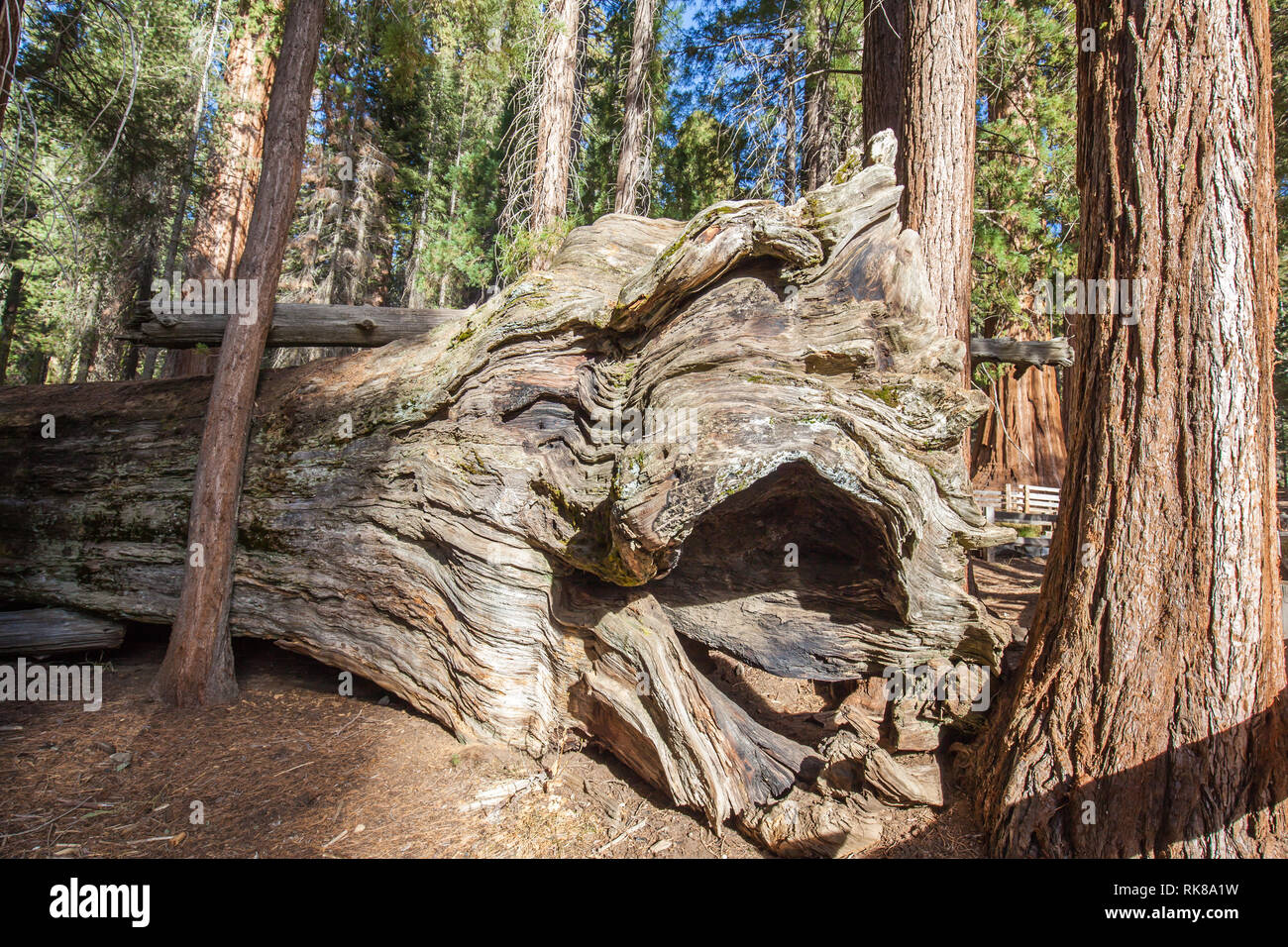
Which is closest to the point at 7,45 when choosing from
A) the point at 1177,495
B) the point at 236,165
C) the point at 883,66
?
A: the point at 883,66

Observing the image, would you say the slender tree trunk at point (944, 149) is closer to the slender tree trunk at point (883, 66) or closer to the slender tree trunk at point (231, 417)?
the slender tree trunk at point (883, 66)

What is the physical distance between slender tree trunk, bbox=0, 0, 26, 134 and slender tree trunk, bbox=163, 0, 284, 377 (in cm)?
585

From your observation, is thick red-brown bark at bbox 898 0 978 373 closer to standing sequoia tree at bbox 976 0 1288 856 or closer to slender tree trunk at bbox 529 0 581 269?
standing sequoia tree at bbox 976 0 1288 856

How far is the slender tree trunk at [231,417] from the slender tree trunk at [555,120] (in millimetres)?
5879

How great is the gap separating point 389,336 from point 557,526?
2.66 metres

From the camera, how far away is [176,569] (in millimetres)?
5238

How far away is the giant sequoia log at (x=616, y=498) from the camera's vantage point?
3707 millimetres

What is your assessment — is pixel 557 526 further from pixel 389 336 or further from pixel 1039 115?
pixel 1039 115

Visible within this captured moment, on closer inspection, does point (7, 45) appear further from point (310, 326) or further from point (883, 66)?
point (883, 66)

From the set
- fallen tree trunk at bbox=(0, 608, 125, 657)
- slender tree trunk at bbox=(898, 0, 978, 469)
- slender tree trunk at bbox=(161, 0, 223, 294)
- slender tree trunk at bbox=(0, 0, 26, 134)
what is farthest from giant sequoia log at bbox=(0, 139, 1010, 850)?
slender tree trunk at bbox=(161, 0, 223, 294)

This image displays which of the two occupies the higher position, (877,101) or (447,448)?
(877,101)

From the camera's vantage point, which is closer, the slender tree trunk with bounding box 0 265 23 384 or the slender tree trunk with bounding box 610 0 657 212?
the slender tree trunk with bounding box 610 0 657 212

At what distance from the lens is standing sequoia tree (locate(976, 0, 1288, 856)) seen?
293cm

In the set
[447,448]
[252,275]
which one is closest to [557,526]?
[447,448]
